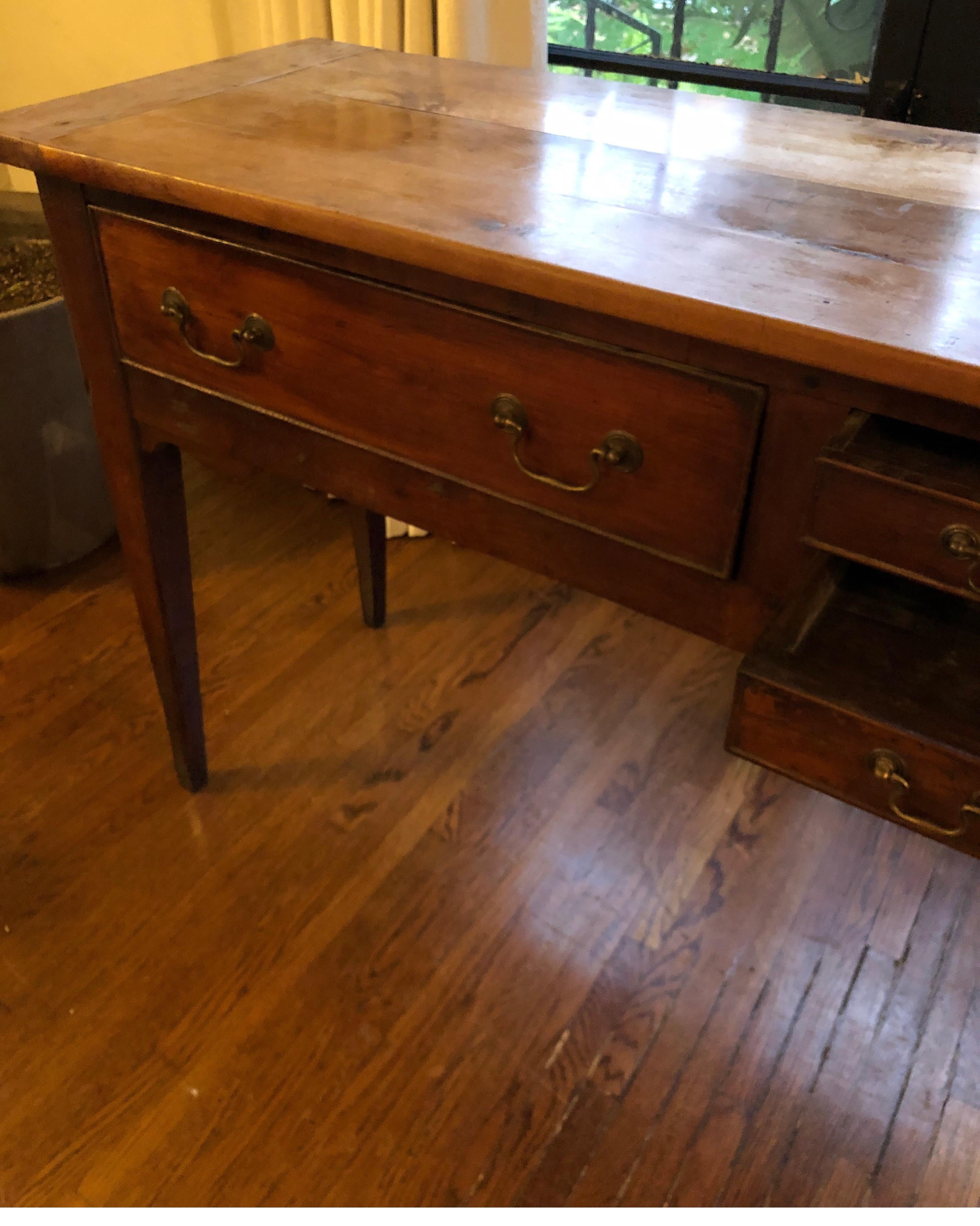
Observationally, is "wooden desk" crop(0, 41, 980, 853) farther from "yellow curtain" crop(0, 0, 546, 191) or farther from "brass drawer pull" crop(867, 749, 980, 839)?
"yellow curtain" crop(0, 0, 546, 191)

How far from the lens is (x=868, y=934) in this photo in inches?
46.5

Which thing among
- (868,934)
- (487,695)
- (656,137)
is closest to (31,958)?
(487,695)

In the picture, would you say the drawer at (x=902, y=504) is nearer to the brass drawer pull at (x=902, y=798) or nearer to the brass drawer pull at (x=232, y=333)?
the brass drawer pull at (x=902, y=798)

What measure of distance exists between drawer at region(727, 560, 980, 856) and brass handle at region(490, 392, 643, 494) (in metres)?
0.15

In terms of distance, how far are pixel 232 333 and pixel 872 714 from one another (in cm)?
59

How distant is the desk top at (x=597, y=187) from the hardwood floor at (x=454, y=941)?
2.58 feet

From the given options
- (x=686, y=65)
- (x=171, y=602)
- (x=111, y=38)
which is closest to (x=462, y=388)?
(x=171, y=602)

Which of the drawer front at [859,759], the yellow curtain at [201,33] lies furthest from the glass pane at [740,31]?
the drawer front at [859,759]

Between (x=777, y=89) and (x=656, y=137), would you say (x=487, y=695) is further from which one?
(x=777, y=89)

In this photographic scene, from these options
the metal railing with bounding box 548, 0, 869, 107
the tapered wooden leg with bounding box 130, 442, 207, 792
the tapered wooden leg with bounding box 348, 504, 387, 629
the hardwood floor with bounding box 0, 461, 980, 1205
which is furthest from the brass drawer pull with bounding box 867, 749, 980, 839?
the metal railing with bounding box 548, 0, 869, 107

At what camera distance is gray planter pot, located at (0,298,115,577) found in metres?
1.47

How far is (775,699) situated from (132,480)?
721 mm

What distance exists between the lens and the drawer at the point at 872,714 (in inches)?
23.5

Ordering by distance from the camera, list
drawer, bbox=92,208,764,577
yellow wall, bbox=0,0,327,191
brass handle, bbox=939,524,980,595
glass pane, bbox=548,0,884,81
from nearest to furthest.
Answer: brass handle, bbox=939,524,980,595, drawer, bbox=92,208,764,577, glass pane, bbox=548,0,884,81, yellow wall, bbox=0,0,327,191
